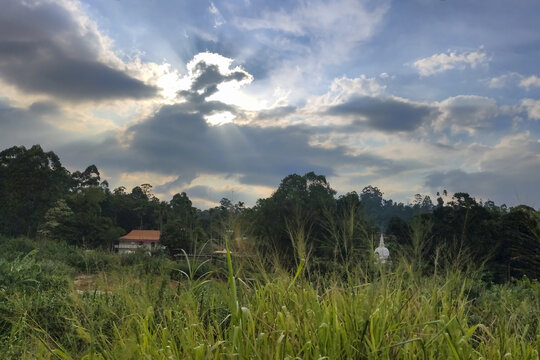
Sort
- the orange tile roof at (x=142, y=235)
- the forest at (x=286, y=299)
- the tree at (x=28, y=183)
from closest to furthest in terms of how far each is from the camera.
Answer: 1. the forest at (x=286, y=299)
2. the tree at (x=28, y=183)
3. the orange tile roof at (x=142, y=235)

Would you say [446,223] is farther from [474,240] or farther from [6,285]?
[6,285]

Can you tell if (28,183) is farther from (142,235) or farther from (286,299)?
(286,299)

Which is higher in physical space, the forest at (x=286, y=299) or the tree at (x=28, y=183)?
the tree at (x=28, y=183)

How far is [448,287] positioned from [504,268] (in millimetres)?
18264

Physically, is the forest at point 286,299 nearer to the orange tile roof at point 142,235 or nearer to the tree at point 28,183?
the tree at point 28,183

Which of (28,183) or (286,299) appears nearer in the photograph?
(286,299)

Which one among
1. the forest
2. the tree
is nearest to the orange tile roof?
the tree

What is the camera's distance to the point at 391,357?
3139mm

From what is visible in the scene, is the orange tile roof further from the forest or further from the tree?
the forest

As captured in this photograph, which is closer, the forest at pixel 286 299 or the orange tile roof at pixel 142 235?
the forest at pixel 286 299

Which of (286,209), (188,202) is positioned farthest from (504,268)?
(188,202)

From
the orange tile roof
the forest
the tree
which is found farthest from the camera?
the orange tile roof

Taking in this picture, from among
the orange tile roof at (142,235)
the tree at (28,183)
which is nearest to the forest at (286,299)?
the tree at (28,183)

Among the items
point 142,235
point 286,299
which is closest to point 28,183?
point 142,235
